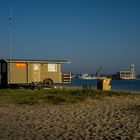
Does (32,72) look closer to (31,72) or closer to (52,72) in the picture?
(31,72)

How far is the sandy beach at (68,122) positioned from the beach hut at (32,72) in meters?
11.1

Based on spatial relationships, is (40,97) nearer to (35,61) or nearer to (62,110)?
(62,110)

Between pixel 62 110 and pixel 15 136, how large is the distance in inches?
265

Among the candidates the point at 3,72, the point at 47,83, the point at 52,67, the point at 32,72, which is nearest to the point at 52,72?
the point at 52,67

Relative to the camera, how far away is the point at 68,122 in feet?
45.1

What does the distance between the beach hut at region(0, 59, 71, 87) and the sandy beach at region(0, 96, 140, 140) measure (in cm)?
1109

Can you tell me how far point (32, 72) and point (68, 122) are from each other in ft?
58.4

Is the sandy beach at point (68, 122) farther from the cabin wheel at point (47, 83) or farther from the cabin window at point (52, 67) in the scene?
the cabin window at point (52, 67)

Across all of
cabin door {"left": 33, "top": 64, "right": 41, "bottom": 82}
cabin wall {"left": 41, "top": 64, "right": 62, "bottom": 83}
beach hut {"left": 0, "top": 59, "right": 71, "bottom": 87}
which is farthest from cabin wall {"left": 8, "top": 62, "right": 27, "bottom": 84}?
cabin wall {"left": 41, "top": 64, "right": 62, "bottom": 83}

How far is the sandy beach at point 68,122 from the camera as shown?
11031 mm

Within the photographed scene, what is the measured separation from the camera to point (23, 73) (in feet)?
101

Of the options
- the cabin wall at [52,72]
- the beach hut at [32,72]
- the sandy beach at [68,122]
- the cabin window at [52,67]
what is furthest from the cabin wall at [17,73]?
the sandy beach at [68,122]

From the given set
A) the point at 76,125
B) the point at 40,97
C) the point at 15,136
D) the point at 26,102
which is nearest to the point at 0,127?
the point at 15,136

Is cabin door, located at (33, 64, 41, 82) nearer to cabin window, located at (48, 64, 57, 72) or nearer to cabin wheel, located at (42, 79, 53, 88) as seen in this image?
cabin wheel, located at (42, 79, 53, 88)
